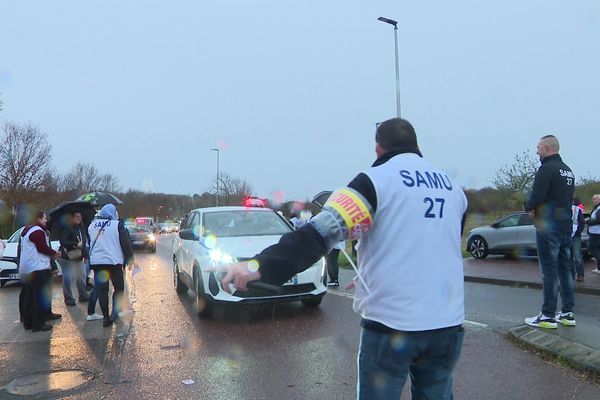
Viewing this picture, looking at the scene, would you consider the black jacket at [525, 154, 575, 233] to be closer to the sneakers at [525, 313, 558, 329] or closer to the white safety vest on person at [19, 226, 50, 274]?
the sneakers at [525, 313, 558, 329]

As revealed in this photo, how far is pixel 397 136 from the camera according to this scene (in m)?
2.47

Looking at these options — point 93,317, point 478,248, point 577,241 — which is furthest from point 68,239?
point 478,248

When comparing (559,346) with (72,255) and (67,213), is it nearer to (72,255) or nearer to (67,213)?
(72,255)

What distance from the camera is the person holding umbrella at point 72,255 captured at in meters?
9.70

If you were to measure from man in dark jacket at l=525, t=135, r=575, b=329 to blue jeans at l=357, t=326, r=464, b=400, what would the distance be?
386cm

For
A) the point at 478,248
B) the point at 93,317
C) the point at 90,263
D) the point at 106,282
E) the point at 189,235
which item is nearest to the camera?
the point at 90,263

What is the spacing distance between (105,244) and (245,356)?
3.07 m

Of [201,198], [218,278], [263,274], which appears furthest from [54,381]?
→ [201,198]

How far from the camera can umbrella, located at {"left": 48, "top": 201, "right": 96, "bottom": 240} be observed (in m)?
9.85

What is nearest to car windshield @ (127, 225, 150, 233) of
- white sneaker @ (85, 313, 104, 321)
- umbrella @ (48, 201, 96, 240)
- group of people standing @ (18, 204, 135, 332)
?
umbrella @ (48, 201, 96, 240)

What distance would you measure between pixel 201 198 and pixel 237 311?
74900 mm

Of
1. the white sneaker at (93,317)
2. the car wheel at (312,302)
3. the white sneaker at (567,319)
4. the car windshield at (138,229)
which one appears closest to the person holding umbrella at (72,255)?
the white sneaker at (93,317)

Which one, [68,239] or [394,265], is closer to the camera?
[394,265]

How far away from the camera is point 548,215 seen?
5750 mm
